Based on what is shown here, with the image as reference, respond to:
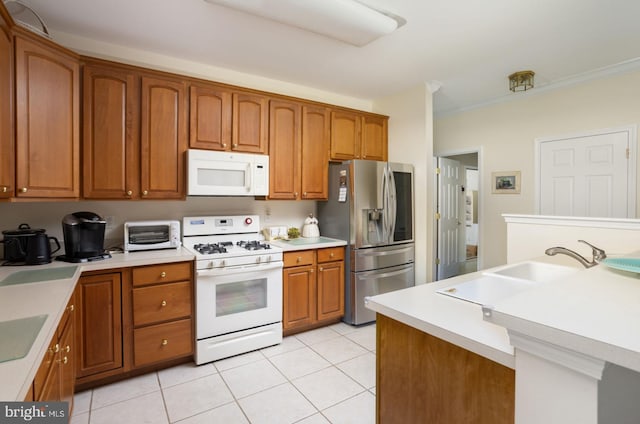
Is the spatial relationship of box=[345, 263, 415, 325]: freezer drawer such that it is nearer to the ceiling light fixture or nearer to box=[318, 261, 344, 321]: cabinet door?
box=[318, 261, 344, 321]: cabinet door

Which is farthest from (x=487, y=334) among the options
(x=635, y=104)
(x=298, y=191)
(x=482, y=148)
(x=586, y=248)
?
(x=482, y=148)

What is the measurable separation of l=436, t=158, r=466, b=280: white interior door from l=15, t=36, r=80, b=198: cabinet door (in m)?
4.12

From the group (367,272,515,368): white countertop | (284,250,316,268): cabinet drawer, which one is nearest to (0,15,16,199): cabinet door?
(284,250,316,268): cabinet drawer

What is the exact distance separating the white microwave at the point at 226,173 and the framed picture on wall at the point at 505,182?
9.74ft

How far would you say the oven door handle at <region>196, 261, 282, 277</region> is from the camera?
7.83 ft

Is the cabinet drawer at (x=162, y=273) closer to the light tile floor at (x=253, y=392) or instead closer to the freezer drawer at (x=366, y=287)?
the light tile floor at (x=253, y=392)

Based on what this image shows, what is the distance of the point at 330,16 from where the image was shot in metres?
1.98

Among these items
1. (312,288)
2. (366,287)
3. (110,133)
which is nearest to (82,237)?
(110,133)

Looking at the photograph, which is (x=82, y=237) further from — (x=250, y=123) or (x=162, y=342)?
(x=250, y=123)

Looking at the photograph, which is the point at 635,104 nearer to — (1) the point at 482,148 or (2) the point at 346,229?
(1) the point at 482,148

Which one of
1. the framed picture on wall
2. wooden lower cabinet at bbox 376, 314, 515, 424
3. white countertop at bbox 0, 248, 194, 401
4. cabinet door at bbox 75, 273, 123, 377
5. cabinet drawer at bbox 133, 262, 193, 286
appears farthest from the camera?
the framed picture on wall

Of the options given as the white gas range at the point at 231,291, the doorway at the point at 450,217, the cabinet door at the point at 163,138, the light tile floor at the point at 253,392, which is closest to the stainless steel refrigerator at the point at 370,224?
the light tile floor at the point at 253,392

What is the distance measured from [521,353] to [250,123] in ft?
8.93

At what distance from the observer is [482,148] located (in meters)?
4.14
